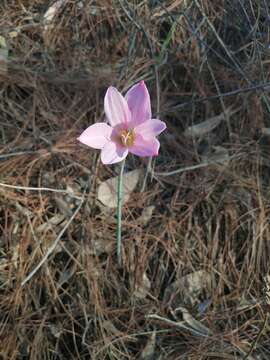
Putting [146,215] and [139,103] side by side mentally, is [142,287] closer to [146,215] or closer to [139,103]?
[146,215]

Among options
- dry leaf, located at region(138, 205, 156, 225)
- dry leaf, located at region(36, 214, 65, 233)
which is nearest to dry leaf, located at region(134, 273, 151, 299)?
dry leaf, located at region(138, 205, 156, 225)

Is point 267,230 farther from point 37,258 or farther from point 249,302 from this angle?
point 37,258

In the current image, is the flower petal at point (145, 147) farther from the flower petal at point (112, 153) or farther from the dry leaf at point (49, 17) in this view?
the dry leaf at point (49, 17)

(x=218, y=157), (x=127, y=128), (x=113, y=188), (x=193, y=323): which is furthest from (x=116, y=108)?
(x=193, y=323)

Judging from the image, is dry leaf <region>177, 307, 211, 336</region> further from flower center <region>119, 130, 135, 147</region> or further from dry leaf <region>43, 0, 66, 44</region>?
dry leaf <region>43, 0, 66, 44</region>

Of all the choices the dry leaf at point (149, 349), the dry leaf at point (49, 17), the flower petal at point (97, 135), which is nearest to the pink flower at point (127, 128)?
the flower petal at point (97, 135)

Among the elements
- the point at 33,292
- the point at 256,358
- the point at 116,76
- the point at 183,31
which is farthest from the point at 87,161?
the point at 256,358
